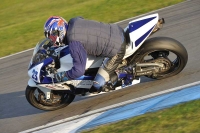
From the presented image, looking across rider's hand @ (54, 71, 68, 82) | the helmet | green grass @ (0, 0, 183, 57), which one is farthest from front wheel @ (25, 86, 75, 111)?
green grass @ (0, 0, 183, 57)

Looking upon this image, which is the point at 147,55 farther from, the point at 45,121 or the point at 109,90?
the point at 45,121

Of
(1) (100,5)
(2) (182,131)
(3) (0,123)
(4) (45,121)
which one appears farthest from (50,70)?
(1) (100,5)

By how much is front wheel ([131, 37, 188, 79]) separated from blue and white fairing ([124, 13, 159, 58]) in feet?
0.59

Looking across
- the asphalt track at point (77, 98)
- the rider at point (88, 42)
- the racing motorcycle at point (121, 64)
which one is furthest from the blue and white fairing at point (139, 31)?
the asphalt track at point (77, 98)

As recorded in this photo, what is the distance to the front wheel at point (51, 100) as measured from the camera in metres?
7.07

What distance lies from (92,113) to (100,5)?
309 inches

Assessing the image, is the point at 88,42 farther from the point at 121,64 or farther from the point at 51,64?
the point at 121,64

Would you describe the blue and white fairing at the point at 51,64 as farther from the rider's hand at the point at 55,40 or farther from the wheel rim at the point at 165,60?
the wheel rim at the point at 165,60

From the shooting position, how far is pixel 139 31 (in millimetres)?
6699

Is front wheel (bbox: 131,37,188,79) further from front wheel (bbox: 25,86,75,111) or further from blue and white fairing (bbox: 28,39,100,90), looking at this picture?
front wheel (bbox: 25,86,75,111)

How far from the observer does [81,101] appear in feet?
24.2

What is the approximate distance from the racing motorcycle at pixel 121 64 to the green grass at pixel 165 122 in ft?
3.76

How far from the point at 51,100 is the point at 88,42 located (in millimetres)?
1506

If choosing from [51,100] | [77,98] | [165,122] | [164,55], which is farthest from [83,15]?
[165,122]
